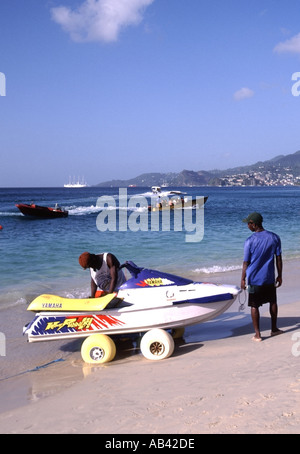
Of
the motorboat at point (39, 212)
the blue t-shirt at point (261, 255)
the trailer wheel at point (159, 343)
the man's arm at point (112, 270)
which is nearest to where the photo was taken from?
the trailer wheel at point (159, 343)

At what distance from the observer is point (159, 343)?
20.0 ft

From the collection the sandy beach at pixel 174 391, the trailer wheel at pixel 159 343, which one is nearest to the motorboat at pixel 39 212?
the sandy beach at pixel 174 391

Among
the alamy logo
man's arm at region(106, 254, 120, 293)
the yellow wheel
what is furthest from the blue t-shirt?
the alamy logo

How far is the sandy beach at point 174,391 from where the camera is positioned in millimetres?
3979

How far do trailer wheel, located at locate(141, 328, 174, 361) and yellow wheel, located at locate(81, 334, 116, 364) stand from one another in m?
0.49

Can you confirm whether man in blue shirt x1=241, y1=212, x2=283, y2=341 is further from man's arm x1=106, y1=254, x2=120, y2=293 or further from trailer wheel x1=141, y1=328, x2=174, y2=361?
man's arm x1=106, y1=254, x2=120, y2=293

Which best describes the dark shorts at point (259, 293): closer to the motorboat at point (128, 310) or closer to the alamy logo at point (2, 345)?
the motorboat at point (128, 310)

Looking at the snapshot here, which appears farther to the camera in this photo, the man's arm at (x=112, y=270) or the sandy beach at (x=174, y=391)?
the man's arm at (x=112, y=270)

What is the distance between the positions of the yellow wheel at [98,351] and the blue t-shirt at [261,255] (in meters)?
2.30

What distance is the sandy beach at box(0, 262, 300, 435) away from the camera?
13.1 feet

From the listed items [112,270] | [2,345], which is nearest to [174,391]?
[112,270]

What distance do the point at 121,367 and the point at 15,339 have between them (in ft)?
8.25
